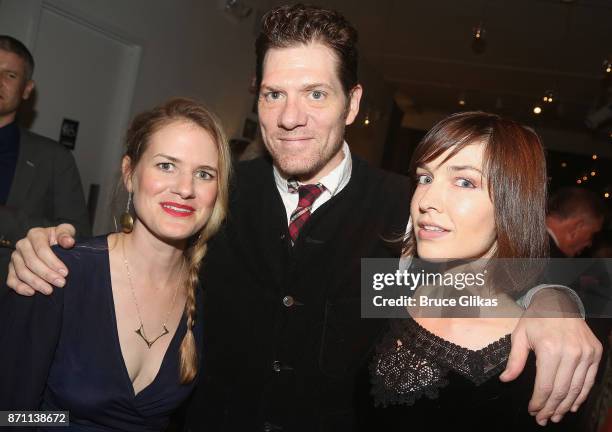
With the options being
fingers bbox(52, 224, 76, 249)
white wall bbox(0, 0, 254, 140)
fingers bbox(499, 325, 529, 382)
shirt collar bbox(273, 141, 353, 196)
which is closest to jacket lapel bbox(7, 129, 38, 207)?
white wall bbox(0, 0, 254, 140)

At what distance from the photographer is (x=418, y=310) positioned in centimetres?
158

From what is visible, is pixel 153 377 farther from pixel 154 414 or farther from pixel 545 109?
pixel 545 109

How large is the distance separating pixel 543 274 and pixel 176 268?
51.3 inches

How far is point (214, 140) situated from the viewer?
203 centimetres

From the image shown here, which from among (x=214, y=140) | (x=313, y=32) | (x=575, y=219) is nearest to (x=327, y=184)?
(x=214, y=140)

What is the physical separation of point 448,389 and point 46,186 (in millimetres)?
2747

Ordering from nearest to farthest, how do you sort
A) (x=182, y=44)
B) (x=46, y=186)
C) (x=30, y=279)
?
(x=30, y=279) → (x=46, y=186) → (x=182, y=44)

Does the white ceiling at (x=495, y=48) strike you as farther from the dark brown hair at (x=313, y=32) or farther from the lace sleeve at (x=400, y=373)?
the lace sleeve at (x=400, y=373)

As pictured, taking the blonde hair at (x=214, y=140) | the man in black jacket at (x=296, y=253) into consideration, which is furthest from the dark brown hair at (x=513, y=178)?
the blonde hair at (x=214, y=140)

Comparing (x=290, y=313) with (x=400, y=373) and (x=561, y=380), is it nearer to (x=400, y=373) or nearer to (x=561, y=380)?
(x=400, y=373)

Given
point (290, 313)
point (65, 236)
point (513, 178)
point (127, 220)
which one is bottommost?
point (290, 313)

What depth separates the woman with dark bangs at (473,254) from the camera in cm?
132

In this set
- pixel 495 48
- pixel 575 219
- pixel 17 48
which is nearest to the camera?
pixel 17 48

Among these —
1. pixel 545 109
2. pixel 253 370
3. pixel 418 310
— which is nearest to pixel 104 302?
pixel 253 370
